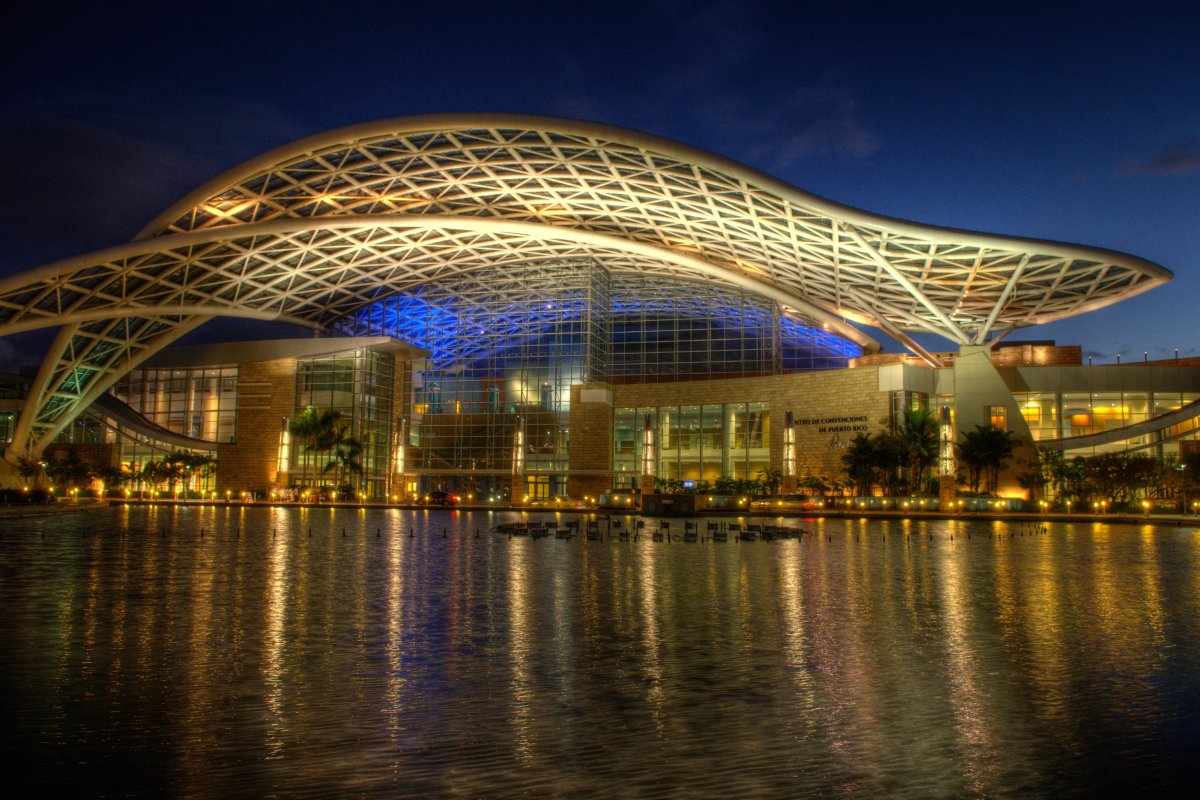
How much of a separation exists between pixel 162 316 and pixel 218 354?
42.4 ft

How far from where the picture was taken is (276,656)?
11.9 meters

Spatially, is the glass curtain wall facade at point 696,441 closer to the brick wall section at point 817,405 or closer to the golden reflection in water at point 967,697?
the brick wall section at point 817,405

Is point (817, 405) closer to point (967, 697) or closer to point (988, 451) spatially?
point (988, 451)

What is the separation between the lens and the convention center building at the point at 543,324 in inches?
2269

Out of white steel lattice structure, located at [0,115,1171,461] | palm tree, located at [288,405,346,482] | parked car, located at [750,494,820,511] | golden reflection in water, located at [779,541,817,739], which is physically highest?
white steel lattice structure, located at [0,115,1171,461]

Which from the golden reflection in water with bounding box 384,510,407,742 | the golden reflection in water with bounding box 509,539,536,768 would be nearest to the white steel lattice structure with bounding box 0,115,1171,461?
the golden reflection in water with bounding box 384,510,407,742

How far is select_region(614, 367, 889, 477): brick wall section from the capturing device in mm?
70562

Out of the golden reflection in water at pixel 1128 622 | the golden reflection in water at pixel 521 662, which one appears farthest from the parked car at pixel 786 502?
the golden reflection in water at pixel 521 662

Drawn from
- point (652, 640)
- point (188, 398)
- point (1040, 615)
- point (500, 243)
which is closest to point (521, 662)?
point (652, 640)

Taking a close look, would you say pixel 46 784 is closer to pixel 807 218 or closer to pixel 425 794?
pixel 425 794

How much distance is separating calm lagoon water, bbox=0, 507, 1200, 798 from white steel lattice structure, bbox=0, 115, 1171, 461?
36464mm

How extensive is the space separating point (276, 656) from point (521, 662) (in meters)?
3.07

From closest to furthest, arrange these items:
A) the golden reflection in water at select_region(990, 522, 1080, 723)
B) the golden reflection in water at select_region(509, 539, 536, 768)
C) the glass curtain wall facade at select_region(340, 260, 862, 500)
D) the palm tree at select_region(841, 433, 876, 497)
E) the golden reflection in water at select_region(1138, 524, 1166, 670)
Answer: the golden reflection in water at select_region(509, 539, 536, 768) < the golden reflection in water at select_region(990, 522, 1080, 723) < the golden reflection in water at select_region(1138, 524, 1166, 670) < the palm tree at select_region(841, 433, 876, 497) < the glass curtain wall facade at select_region(340, 260, 862, 500)

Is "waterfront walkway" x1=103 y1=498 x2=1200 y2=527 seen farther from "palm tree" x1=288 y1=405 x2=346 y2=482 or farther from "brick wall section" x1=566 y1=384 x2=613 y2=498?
"brick wall section" x1=566 y1=384 x2=613 y2=498
